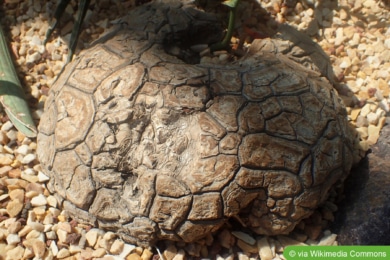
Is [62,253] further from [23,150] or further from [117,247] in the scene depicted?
[23,150]

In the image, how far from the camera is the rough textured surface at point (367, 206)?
1806mm

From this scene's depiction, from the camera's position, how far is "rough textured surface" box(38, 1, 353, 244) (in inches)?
66.1

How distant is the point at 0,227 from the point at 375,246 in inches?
64.1

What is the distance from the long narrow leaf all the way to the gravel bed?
0.08 meters

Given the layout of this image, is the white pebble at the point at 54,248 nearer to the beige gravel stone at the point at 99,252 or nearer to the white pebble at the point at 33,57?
the beige gravel stone at the point at 99,252

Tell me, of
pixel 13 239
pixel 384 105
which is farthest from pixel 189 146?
pixel 384 105

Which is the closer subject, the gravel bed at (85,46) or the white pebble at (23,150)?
the gravel bed at (85,46)

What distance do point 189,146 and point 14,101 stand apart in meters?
1.10

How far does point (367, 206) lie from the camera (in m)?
1.88

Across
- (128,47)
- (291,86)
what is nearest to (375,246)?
(291,86)

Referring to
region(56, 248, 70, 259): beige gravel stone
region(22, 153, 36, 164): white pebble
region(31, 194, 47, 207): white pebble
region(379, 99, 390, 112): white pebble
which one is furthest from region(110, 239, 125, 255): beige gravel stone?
region(379, 99, 390, 112): white pebble

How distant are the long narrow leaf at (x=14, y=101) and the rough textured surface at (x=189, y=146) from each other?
1.14 ft

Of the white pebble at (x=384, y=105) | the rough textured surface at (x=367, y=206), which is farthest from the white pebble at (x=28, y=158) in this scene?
the white pebble at (x=384, y=105)

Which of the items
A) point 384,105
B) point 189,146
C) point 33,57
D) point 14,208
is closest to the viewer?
point 189,146
